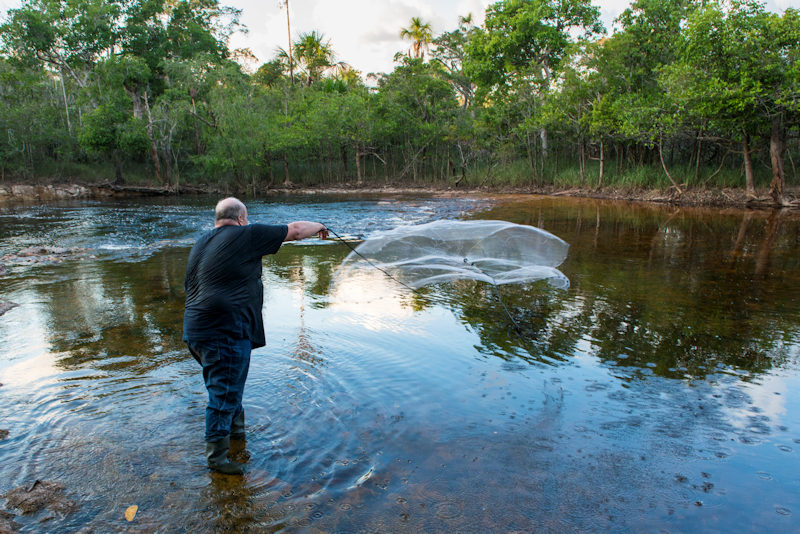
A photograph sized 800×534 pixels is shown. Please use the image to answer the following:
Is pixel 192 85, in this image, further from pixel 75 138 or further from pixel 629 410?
pixel 629 410

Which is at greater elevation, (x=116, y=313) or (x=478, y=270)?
(x=478, y=270)

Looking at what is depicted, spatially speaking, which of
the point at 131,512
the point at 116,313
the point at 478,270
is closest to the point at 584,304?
the point at 478,270

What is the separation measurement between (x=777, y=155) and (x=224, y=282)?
23.1 meters

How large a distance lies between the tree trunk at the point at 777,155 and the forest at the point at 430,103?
5cm

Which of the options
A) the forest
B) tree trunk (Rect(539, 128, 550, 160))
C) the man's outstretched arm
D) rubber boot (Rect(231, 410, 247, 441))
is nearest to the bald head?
the man's outstretched arm

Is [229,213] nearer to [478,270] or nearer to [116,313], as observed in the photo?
[478,270]

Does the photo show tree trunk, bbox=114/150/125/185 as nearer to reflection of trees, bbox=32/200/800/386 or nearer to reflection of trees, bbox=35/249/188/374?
reflection of trees, bbox=32/200/800/386

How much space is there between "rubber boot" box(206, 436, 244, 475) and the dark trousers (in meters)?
0.04

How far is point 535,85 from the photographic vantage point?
31.9m

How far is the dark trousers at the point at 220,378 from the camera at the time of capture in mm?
3287

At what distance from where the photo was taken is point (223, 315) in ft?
10.8

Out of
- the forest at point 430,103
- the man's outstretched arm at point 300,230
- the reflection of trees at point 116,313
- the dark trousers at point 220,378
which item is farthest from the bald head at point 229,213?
the forest at point 430,103

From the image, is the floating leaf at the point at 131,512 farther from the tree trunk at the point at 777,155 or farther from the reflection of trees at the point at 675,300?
the tree trunk at the point at 777,155

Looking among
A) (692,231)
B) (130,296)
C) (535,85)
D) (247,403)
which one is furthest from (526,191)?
(247,403)
